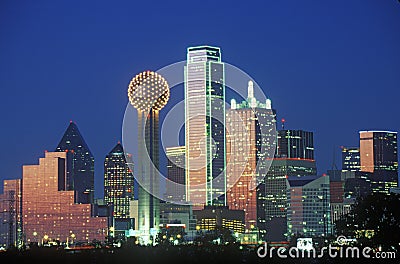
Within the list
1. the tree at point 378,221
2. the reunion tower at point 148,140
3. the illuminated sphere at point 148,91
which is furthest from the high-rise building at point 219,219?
the tree at point 378,221

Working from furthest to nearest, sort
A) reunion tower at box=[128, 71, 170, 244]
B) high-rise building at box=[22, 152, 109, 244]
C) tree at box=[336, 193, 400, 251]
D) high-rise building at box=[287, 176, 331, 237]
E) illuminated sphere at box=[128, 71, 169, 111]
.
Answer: high-rise building at box=[287, 176, 331, 237] < high-rise building at box=[22, 152, 109, 244] < reunion tower at box=[128, 71, 170, 244] < illuminated sphere at box=[128, 71, 169, 111] < tree at box=[336, 193, 400, 251]

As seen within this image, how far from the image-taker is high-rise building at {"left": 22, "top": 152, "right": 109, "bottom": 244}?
167375mm

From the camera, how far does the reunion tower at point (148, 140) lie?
140m

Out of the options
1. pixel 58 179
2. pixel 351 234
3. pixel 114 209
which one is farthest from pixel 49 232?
pixel 351 234

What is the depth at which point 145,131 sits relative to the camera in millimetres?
145750

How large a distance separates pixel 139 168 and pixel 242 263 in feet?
287

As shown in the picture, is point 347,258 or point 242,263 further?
point 242,263

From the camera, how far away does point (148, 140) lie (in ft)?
483

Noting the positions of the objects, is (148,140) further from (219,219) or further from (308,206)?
(308,206)

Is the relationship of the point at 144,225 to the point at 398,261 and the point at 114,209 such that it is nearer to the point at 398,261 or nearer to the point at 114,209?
the point at 114,209

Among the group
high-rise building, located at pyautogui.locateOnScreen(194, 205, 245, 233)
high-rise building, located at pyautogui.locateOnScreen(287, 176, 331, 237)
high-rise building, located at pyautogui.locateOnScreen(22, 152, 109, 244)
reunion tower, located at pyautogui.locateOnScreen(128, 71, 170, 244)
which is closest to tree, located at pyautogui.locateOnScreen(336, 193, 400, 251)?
reunion tower, located at pyautogui.locateOnScreen(128, 71, 170, 244)

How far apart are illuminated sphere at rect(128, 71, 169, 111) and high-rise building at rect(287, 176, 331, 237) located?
4850 cm

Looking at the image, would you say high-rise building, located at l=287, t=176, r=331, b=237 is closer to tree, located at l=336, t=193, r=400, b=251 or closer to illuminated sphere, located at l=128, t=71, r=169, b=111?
illuminated sphere, located at l=128, t=71, r=169, b=111

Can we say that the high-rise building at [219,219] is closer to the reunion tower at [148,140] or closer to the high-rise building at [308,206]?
the high-rise building at [308,206]
